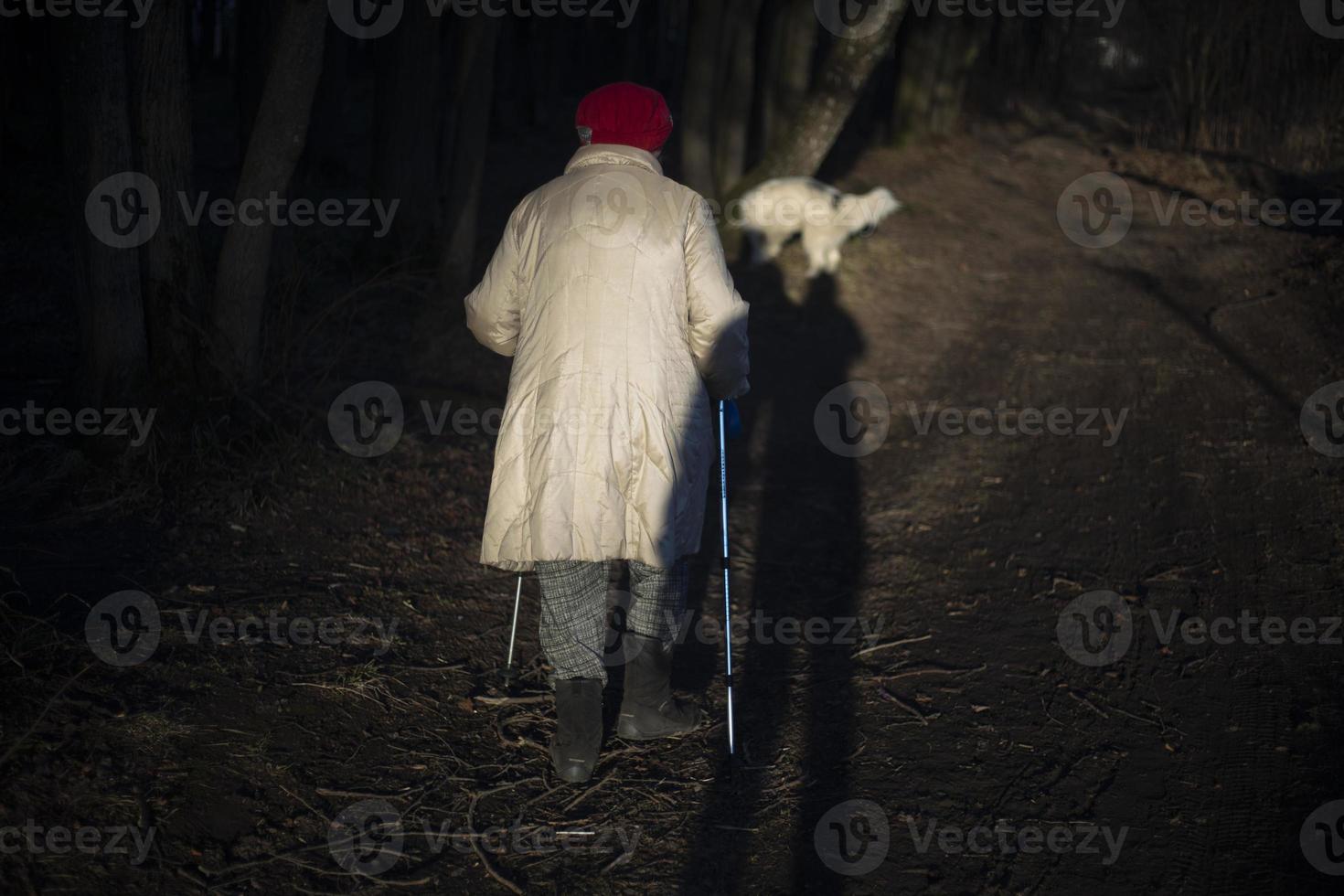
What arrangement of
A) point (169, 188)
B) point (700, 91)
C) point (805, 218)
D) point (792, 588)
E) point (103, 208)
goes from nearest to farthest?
1. point (103, 208)
2. point (169, 188)
3. point (792, 588)
4. point (805, 218)
5. point (700, 91)

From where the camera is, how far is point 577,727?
354cm

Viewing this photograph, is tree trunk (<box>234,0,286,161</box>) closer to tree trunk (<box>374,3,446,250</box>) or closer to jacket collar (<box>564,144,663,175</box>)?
tree trunk (<box>374,3,446,250</box>)

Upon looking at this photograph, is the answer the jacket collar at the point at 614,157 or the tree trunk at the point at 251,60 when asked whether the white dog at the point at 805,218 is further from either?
the jacket collar at the point at 614,157

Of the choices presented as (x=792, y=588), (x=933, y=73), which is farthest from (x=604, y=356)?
(x=933, y=73)

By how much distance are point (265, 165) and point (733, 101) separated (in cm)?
584

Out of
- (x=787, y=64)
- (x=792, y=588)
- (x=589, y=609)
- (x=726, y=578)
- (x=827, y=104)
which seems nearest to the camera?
(x=589, y=609)

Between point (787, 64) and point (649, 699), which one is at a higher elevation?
point (787, 64)

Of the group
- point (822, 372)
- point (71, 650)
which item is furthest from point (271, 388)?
point (822, 372)

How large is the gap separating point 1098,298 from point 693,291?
21.5ft

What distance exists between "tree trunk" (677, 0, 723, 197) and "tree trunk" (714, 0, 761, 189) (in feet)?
1.13

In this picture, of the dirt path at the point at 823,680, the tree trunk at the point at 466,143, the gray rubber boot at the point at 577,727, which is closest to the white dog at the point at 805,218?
the dirt path at the point at 823,680

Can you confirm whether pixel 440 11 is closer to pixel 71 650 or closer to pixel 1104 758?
pixel 71 650

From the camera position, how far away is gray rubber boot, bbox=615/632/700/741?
3.63 m

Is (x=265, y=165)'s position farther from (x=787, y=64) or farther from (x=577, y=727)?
(x=787, y=64)
